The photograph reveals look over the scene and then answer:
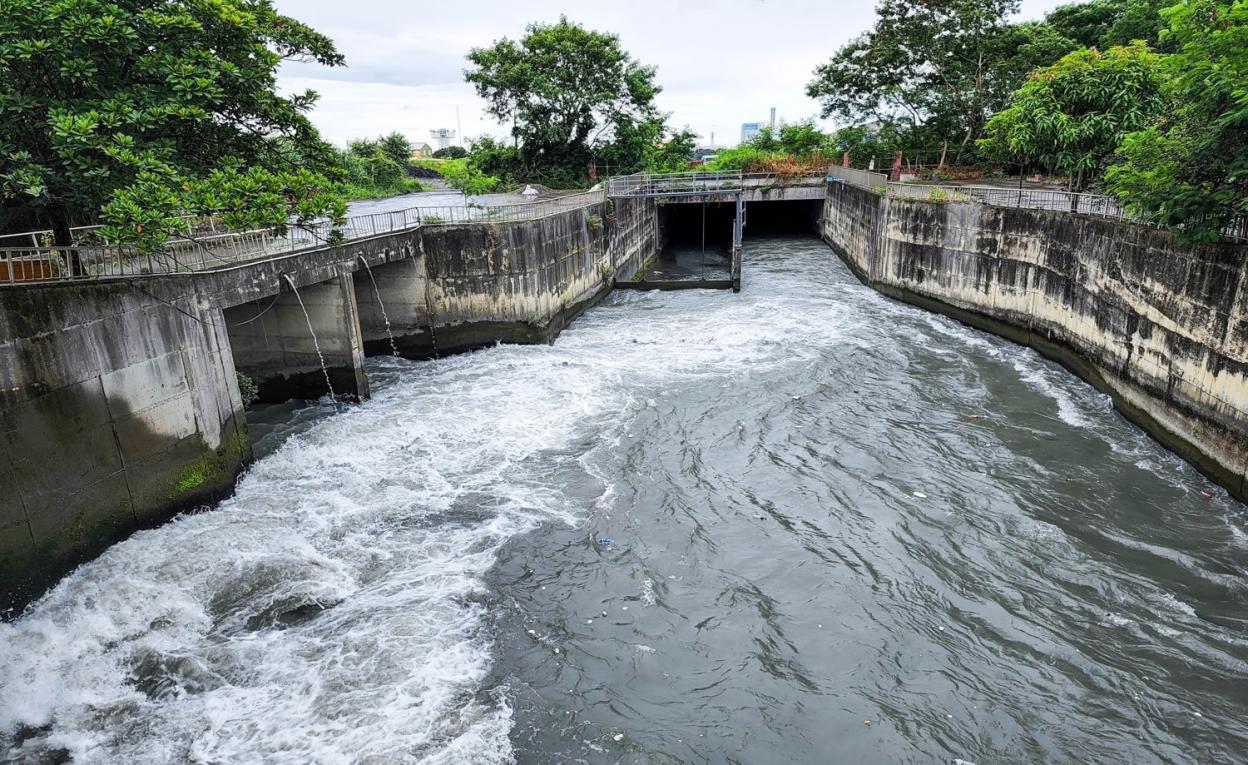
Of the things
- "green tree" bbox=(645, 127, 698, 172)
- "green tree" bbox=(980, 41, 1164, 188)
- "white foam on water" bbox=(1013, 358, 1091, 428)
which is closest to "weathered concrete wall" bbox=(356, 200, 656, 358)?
"white foam on water" bbox=(1013, 358, 1091, 428)

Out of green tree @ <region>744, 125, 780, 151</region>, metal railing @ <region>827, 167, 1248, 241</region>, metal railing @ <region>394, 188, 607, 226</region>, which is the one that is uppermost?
green tree @ <region>744, 125, 780, 151</region>

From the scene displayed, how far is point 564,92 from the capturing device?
44344 mm

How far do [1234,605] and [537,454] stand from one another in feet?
41.1

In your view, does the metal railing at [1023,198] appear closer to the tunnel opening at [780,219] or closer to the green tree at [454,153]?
the tunnel opening at [780,219]

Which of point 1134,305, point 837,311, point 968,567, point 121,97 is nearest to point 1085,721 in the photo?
point 968,567

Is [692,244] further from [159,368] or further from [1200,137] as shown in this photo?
[159,368]

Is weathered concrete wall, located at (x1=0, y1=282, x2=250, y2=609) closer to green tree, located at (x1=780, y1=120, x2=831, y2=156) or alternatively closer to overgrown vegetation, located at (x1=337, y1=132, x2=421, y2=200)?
overgrown vegetation, located at (x1=337, y1=132, x2=421, y2=200)

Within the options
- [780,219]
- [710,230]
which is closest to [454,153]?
[710,230]

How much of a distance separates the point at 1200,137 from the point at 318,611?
18364mm

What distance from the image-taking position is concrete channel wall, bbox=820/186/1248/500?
46.8 feet

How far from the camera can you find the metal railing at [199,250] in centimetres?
1197

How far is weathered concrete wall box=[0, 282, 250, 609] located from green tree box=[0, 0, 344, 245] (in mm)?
1750

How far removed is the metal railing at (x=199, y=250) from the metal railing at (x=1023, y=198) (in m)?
16.3

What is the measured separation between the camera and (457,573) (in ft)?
38.8
